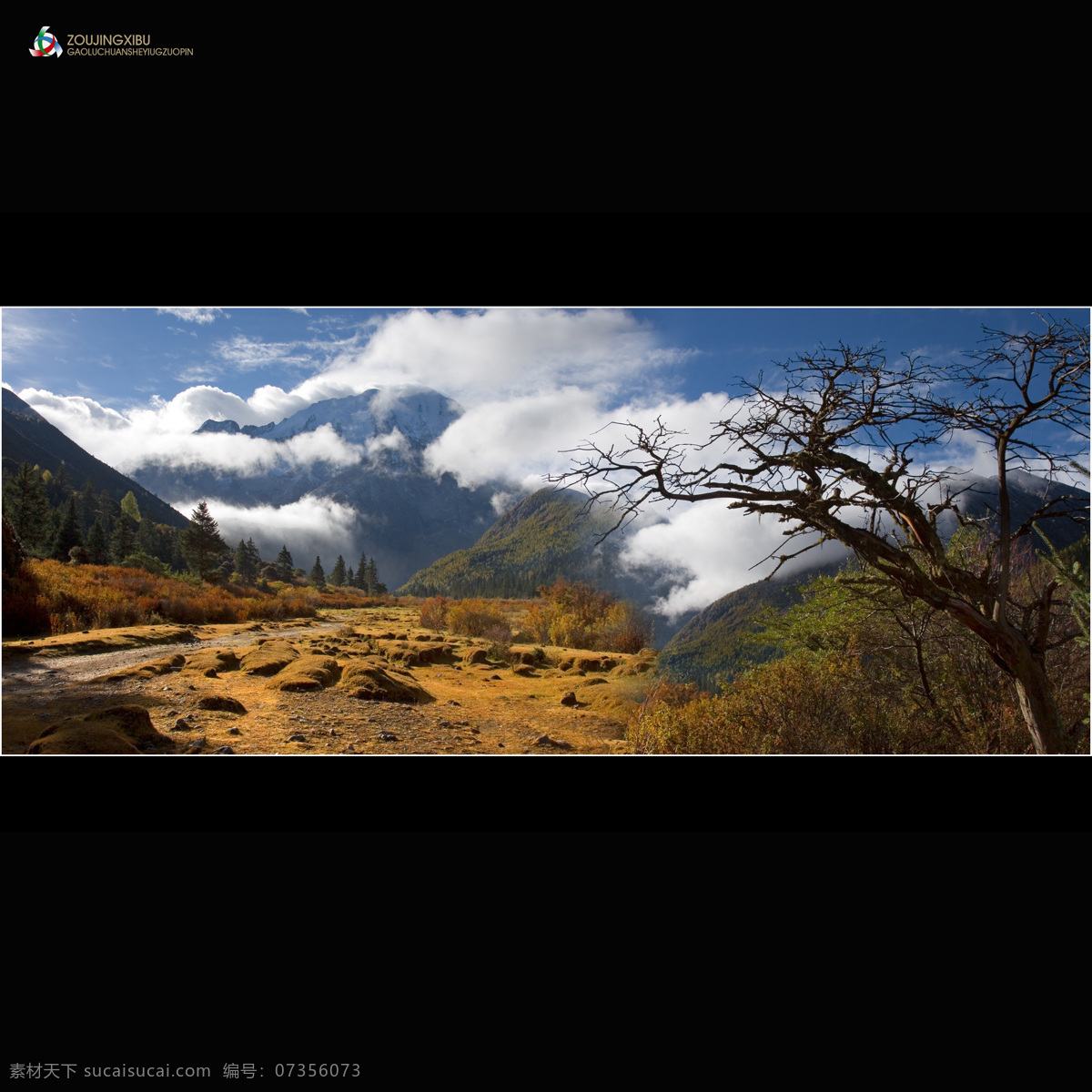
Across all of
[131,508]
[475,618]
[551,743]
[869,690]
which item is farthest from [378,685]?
[869,690]

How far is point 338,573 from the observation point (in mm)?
3602

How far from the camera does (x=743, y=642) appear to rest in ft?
12.7

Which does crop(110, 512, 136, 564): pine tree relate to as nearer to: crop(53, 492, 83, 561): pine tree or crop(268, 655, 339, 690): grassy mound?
crop(53, 492, 83, 561): pine tree

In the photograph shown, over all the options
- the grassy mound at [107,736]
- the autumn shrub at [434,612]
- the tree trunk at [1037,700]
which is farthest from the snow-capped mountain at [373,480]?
the tree trunk at [1037,700]

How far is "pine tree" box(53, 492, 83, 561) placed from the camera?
10.4 feet

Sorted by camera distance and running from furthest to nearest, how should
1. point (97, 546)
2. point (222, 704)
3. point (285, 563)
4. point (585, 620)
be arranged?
1. point (585, 620)
2. point (285, 563)
3. point (97, 546)
4. point (222, 704)

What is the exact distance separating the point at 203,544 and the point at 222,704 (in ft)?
4.02

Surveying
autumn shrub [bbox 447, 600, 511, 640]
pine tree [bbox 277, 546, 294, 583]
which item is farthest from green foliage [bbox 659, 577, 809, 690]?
pine tree [bbox 277, 546, 294, 583]

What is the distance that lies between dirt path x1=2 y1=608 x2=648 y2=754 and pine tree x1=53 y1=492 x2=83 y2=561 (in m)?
0.61
